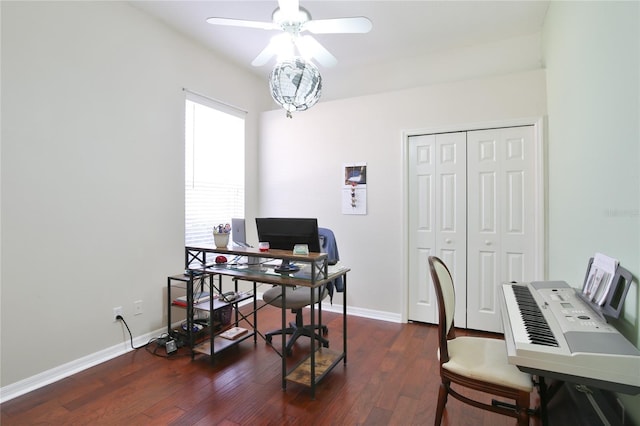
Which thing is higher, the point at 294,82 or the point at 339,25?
the point at 339,25

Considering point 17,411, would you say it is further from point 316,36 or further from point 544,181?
point 544,181

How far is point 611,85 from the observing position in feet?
5.03

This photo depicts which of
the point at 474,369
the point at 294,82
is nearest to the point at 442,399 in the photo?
the point at 474,369

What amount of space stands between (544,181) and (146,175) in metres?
3.65

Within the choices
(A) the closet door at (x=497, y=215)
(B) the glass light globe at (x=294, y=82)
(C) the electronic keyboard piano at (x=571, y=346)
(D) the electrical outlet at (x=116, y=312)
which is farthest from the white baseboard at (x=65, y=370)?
(A) the closet door at (x=497, y=215)

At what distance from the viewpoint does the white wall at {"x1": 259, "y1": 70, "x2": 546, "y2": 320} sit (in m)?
3.17

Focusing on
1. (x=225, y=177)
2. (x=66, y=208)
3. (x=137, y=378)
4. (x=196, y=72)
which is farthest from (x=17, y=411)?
(x=196, y=72)

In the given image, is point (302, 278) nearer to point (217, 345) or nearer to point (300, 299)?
point (300, 299)

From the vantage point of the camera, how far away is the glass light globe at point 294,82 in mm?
2013

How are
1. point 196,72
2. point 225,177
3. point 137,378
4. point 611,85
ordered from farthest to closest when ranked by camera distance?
1. point 225,177
2. point 196,72
3. point 137,378
4. point 611,85

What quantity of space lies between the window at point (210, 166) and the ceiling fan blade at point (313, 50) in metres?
1.60

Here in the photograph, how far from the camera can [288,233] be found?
2.54 meters

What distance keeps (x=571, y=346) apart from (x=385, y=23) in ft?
9.95

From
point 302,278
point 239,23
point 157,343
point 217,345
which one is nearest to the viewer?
point 239,23
